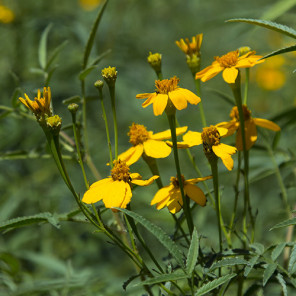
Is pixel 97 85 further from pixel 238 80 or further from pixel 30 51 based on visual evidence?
pixel 30 51

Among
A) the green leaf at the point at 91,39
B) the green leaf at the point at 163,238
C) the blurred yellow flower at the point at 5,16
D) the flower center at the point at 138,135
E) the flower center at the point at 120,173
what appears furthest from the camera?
the blurred yellow flower at the point at 5,16

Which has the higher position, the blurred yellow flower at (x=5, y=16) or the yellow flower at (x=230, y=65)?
the blurred yellow flower at (x=5, y=16)

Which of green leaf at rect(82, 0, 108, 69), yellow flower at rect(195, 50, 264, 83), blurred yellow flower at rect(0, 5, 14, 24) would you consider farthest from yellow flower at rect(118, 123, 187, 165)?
blurred yellow flower at rect(0, 5, 14, 24)

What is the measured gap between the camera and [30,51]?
8.50 feet

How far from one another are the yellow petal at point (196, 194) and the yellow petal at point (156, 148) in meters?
0.07

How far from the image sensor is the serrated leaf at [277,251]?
29.9 inches

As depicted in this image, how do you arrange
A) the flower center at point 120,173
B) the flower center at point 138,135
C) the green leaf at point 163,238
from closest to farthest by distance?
the green leaf at point 163,238
the flower center at point 120,173
the flower center at point 138,135

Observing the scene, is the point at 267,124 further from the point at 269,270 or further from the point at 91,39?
the point at 91,39

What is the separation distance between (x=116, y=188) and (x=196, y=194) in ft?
0.45

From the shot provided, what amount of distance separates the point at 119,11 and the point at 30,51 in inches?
21.9

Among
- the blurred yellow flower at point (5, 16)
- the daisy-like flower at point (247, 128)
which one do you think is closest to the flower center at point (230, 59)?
the daisy-like flower at point (247, 128)

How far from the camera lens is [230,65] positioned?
82cm

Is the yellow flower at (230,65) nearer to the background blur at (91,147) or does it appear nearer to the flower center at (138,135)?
the flower center at (138,135)

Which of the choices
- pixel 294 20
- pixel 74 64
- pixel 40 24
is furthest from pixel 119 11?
pixel 294 20
